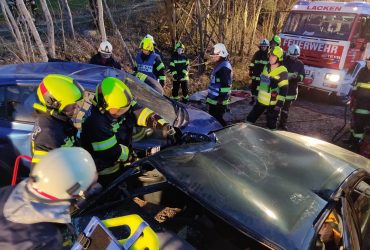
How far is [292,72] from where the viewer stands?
21.3ft

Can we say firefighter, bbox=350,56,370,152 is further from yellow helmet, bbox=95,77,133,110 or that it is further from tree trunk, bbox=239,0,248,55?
tree trunk, bbox=239,0,248,55

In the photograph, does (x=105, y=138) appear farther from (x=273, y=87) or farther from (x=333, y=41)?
(x=333, y=41)

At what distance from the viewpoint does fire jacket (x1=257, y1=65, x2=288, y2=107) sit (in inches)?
215

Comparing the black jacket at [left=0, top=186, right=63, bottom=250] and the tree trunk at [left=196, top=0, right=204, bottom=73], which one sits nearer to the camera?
the black jacket at [left=0, top=186, right=63, bottom=250]

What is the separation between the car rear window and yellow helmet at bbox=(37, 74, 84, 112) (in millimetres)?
1057

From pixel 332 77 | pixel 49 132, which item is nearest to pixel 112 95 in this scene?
pixel 49 132

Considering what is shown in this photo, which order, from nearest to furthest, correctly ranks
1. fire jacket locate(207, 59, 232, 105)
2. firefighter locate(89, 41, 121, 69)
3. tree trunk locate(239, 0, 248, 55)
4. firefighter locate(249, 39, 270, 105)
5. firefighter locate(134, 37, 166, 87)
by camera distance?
fire jacket locate(207, 59, 232, 105)
firefighter locate(89, 41, 121, 69)
firefighter locate(134, 37, 166, 87)
firefighter locate(249, 39, 270, 105)
tree trunk locate(239, 0, 248, 55)

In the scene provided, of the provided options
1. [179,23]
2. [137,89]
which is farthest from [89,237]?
[179,23]

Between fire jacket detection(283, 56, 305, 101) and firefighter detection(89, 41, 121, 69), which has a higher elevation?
firefighter detection(89, 41, 121, 69)

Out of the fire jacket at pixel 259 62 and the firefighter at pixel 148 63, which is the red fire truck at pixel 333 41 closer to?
the fire jacket at pixel 259 62

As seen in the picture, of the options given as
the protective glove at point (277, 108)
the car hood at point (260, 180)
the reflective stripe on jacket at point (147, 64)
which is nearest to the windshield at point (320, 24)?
the protective glove at point (277, 108)

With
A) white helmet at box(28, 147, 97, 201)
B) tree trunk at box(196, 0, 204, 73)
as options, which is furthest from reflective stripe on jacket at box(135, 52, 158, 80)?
white helmet at box(28, 147, 97, 201)

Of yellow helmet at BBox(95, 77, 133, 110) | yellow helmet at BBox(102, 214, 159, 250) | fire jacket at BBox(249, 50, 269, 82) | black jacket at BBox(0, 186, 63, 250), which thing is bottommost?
fire jacket at BBox(249, 50, 269, 82)

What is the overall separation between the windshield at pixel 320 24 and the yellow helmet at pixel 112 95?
718 cm
